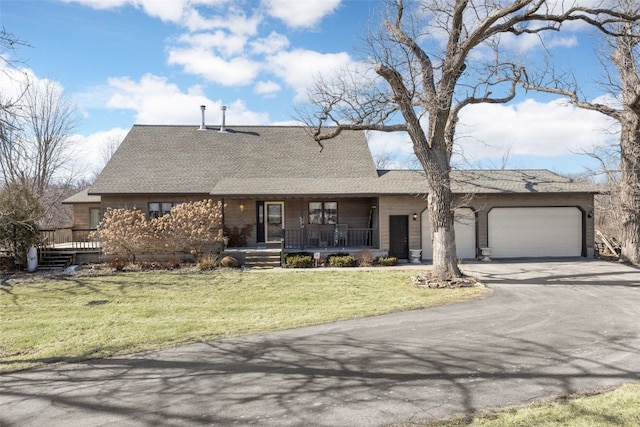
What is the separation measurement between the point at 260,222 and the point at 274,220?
0.66 meters

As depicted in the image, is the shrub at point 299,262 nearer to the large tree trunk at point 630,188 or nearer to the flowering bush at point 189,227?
the flowering bush at point 189,227

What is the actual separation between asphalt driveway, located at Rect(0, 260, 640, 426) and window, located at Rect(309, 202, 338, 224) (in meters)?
11.1

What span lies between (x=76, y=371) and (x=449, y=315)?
7354mm

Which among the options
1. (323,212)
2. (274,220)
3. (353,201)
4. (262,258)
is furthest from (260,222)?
(353,201)

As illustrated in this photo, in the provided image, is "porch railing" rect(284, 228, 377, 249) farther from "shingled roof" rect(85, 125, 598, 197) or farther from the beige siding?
the beige siding

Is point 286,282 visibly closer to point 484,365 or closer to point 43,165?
point 484,365

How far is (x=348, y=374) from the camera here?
6160mm

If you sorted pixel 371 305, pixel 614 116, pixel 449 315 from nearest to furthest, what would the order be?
1. pixel 449 315
2. pixel 371 305
3. pixel 614 116

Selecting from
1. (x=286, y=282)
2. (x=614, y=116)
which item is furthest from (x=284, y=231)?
(x=614, y=116)

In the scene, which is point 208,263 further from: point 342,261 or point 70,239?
point 70,239

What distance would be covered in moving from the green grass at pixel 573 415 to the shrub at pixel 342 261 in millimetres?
12758

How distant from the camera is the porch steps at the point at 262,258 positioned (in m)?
17.9

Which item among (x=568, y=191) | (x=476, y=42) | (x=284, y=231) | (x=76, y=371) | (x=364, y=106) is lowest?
(x=76, y=371)

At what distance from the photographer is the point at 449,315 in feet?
32.2
